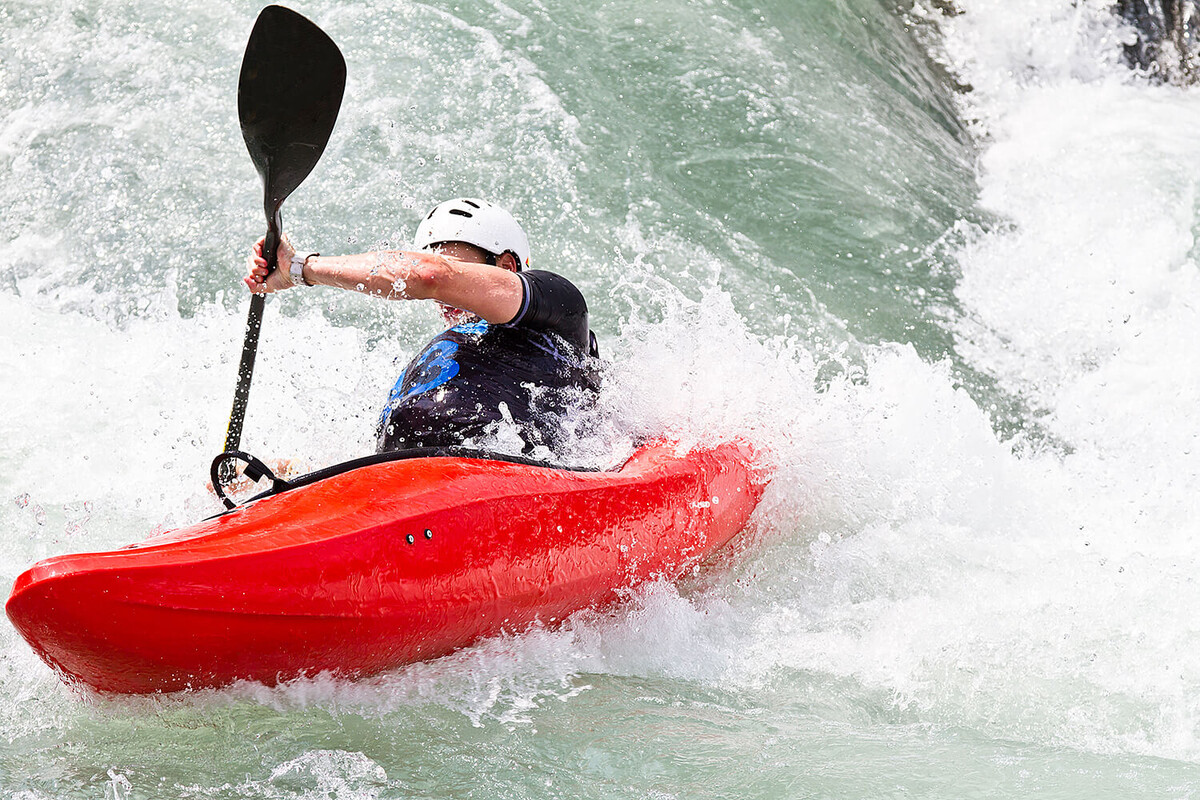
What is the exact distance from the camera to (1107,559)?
388 centimetres

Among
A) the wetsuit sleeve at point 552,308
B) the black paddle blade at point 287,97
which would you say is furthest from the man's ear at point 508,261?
the black paddle blade at point 287,97

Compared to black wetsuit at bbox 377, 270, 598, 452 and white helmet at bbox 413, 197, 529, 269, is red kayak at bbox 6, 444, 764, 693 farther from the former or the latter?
white helmet at bbox 413, 197, 529, 269

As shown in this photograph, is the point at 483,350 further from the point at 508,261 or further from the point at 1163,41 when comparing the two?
the point at 1163,41

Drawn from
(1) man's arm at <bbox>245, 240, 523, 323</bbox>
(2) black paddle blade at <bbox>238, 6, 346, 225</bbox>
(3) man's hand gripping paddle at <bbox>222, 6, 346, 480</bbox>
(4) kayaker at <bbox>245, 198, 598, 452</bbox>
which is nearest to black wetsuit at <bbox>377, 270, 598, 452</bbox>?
(4) kayaker at <bbox>245, 198, 598, 452</bbox>

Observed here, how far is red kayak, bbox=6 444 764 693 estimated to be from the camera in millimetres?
2180

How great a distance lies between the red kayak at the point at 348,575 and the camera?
2.18 metres

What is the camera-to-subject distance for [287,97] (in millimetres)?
3072

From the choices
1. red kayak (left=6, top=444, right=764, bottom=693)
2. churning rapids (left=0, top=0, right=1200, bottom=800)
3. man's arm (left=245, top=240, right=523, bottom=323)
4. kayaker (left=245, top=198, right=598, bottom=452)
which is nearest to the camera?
red kayak (left=6, top=444, right=764, bottom=693)

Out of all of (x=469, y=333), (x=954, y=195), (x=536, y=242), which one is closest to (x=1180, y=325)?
(x=954, y=195)

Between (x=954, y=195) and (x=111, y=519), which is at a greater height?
(x=954, y=195)

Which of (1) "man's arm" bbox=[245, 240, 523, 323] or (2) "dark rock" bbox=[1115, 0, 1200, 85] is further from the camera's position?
(2) "dark rock" bbox=[1115, 0, 1200, 85]

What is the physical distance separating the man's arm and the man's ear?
1.60 ft

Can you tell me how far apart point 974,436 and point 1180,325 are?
8.34 feet

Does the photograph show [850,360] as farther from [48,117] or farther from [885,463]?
[48,117]
